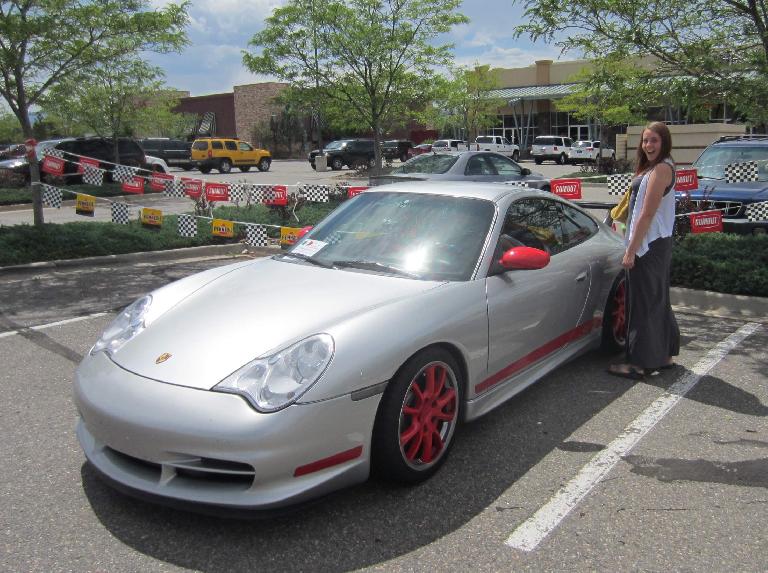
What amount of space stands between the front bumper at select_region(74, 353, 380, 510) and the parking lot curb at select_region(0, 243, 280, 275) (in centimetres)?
695

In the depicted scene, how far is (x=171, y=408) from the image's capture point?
272 cm

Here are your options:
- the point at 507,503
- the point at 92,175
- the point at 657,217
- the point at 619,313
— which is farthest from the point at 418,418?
the point at 92,175

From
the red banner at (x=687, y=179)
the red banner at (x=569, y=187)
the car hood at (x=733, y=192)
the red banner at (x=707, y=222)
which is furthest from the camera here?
the red banner at (x=569, y=187)

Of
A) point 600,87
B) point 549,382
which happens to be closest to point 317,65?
point 600,87

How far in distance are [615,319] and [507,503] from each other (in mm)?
2503

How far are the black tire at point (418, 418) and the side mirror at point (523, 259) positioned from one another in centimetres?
70

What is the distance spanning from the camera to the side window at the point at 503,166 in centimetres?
1375

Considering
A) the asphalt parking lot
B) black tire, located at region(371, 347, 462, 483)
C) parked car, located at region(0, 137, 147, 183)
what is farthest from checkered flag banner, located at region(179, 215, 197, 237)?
parked car, located at region(0, 137, 147, 183)

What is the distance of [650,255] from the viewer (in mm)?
4672

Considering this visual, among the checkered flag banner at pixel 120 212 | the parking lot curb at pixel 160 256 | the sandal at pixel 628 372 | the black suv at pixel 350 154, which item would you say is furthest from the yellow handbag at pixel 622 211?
the black suv at pixel 350 154

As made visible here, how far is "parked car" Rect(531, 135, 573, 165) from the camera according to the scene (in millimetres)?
42375

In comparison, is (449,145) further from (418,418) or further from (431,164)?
(418,418)

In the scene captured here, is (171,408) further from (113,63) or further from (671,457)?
(113,63)

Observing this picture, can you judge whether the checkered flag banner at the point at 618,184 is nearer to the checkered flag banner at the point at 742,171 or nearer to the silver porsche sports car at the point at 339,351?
the checkered flag banner at the point at 742,171
